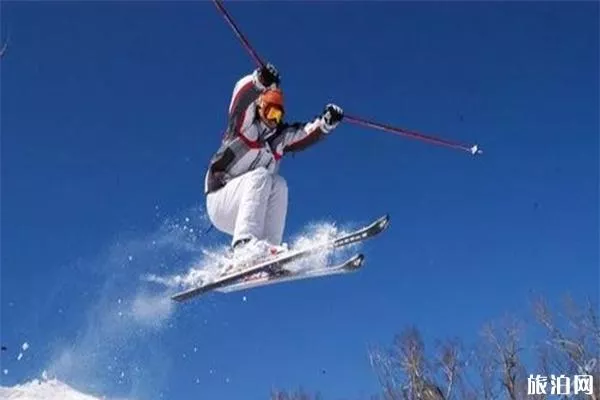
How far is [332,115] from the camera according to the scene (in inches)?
296

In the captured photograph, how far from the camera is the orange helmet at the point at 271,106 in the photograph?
23.2 ft

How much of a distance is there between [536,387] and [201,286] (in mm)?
20621

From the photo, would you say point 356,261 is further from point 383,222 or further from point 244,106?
point 244,106

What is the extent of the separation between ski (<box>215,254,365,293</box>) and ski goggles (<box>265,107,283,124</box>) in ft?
5.20

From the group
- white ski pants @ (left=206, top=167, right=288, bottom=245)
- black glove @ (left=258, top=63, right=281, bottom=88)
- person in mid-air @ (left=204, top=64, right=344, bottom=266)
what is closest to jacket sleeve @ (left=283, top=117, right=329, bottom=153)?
person in mid-air @ (left=204, top=64, right=344, bottom=266)

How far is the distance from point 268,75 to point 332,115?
93cm

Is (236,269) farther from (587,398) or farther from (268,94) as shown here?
(587,398)

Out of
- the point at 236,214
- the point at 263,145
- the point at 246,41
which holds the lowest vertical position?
the point at 236,214

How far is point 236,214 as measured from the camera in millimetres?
7656

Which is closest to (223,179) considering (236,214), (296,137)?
(236,214)

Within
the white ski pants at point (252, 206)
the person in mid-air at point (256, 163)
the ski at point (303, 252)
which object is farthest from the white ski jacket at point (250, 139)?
the ski at point (303, 252)

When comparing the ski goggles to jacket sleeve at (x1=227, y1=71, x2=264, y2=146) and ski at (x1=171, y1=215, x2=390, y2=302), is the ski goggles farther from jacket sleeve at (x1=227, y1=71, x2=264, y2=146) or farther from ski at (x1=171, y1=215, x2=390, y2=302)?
ski at (x1=171, y1=215, x2=390, y2=302)

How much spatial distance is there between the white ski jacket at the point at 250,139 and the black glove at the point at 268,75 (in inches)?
3.4

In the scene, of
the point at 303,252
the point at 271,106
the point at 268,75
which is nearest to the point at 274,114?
the point at 271,106
